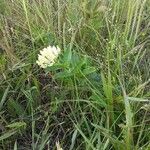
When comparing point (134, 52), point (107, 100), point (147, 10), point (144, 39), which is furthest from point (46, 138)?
point (147, 10)

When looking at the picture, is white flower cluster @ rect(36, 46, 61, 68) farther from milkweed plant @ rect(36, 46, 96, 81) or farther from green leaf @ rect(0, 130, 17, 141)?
green leaf @ rect(0, 130, 17, 141)

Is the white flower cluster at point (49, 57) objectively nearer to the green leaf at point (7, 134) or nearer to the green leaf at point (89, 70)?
the green leaf at point (89, 70)

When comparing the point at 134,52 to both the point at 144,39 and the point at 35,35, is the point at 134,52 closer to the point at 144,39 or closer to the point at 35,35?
the point at 144,39

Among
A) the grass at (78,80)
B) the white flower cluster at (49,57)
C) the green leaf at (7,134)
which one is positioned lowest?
the green leaf at (7,134)

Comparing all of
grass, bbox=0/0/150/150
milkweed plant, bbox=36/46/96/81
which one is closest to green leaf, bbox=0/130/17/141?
grass, bbox=0/0/150/150

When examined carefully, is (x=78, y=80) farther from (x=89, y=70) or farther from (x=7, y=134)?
(x=7, y=134)

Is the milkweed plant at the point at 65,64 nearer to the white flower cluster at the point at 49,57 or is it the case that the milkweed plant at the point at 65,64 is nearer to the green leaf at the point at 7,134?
the white flower cluster at the point at 49,57

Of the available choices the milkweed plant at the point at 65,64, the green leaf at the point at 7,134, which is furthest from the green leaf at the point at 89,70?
the green leaf at the point at 7,134

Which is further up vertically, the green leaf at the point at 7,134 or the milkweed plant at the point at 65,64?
the milkweed plant at the point at 65,64

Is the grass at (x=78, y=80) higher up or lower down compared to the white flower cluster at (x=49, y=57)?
lower down
